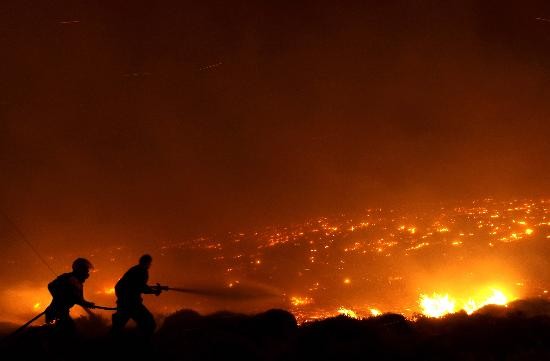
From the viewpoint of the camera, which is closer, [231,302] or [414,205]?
[231,302]

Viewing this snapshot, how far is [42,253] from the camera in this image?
213ft

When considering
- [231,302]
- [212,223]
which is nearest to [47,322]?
[231,302]

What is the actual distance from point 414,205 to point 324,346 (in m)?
56.8

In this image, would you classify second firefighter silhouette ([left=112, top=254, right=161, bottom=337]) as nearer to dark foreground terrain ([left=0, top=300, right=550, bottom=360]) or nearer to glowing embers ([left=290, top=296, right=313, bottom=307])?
dark foreground terrain ([left=0, top=300, right=550, bottom=360])

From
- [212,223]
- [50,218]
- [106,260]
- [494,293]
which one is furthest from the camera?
[50,218]

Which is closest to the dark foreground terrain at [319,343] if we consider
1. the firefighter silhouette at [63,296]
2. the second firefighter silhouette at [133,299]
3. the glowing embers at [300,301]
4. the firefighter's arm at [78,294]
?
the second firefighter silhouette at [133,299]

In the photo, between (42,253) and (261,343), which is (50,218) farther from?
(261,343)

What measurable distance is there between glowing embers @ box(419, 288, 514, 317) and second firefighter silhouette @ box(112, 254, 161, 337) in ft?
75.7

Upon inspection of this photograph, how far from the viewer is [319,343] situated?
1125cm

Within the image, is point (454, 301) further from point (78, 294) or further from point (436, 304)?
point (78, 294)

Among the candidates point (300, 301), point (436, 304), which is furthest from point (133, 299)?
point (436, 304)

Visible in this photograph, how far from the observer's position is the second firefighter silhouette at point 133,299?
31.6ft

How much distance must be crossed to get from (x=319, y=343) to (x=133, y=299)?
500 centimetres

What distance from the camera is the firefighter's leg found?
9.73 m
